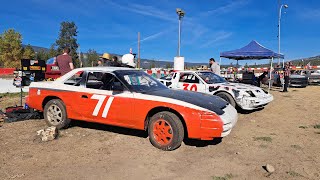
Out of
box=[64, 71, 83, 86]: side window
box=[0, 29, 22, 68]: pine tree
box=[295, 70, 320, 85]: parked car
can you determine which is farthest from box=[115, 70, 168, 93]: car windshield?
box=[0, 29, 22, 68]: pine tree

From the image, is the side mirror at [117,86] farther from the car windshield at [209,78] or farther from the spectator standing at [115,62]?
the car windshield at [209,78]

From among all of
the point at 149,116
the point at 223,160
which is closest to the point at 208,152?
the point at 223,160

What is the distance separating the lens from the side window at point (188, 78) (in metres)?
9.52

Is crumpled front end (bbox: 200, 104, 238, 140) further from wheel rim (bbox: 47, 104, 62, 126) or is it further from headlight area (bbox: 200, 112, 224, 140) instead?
wheel rim (bbox: 47, 104, 62, 126)

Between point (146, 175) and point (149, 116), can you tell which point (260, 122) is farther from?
point (146, 175)

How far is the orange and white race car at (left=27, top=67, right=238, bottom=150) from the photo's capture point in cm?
490

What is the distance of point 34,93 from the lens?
21.9ft

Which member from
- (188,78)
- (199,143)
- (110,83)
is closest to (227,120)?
(199,143)

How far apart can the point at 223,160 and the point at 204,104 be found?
1021 millimetres

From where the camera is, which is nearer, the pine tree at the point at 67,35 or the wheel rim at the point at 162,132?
the wheel rim at the point at 162,132

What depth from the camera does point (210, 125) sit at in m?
4.80

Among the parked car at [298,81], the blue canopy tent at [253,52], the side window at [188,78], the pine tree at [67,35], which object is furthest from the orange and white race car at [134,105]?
the pine tree at [67,35]

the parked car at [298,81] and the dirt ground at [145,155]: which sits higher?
the parked car at [298,81]

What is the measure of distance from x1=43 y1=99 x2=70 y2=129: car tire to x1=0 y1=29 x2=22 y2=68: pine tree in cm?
5124
